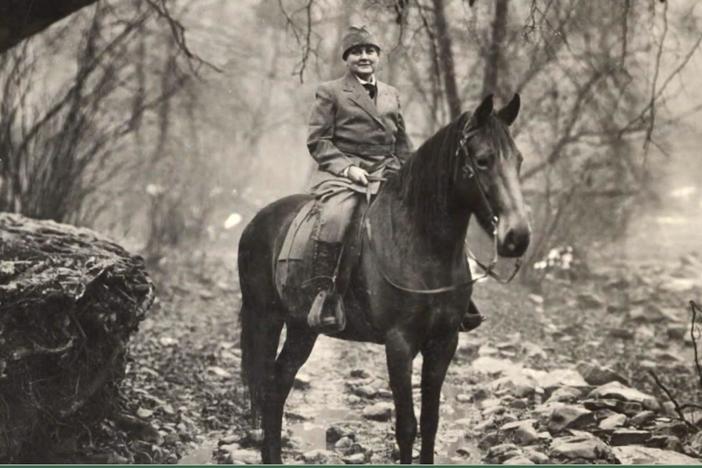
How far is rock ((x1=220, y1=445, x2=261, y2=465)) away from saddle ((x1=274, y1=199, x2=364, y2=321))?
1.08 meters

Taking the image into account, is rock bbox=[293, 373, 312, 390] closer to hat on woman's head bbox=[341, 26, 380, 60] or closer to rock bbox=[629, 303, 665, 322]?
hat on woman's head bbox=[341, 26, 380, 60]

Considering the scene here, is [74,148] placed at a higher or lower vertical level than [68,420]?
higher

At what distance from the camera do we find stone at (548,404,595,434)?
5.11 meters

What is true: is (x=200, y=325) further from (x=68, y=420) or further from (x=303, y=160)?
(x=303, y=160)

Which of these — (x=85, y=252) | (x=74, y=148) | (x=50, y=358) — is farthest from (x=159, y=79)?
(x=50, y=358)

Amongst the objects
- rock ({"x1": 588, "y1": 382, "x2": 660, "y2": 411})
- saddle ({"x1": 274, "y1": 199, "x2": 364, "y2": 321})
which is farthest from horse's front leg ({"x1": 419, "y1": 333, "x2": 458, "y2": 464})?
rock ({"x1": 588, "y1": 382, "x2": 660, "y2": 411})

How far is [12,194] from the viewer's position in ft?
25.0

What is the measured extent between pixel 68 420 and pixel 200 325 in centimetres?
403

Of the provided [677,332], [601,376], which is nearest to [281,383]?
[601,376]

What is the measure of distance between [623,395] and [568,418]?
0.91 metres

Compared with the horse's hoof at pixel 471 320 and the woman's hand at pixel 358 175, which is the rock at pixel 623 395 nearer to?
the horse's hoof at pixel 471 320

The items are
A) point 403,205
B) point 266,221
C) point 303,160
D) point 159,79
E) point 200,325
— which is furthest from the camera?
point 303,160

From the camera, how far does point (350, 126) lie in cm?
441

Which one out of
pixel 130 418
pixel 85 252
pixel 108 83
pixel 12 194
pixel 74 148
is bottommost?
pixel 130 418
